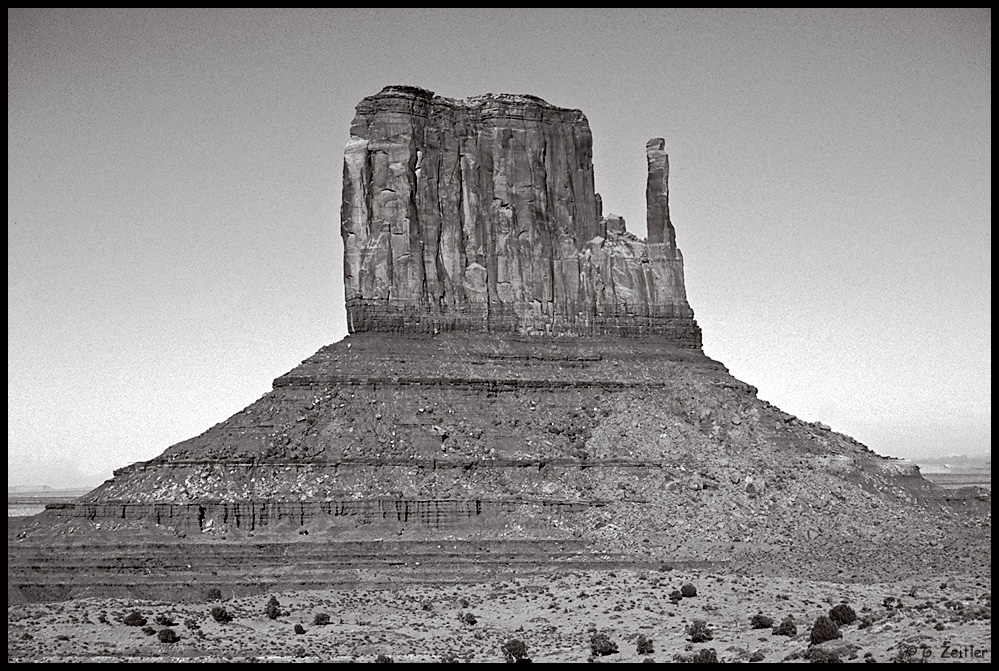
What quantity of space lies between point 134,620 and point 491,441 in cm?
2443

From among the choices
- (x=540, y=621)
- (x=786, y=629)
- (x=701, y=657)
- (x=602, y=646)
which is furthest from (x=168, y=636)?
(x=786, y=629)

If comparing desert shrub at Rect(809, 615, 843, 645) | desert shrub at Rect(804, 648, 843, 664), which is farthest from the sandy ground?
desert shrub at Rect(809, 615, 843, 645)

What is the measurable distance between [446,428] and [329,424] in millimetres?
6168

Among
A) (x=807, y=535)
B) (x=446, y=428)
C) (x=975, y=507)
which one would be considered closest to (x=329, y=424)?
(x=446, y=428)

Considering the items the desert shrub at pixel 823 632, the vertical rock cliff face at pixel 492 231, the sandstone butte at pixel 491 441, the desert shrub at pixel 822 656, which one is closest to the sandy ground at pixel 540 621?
the desert shrub at pixel 822 656

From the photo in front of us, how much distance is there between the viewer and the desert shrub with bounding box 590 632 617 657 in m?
63.5

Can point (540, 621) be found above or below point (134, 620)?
below

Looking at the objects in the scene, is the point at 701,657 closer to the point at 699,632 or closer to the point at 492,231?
the point at 699,632

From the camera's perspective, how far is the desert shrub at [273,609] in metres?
74.4

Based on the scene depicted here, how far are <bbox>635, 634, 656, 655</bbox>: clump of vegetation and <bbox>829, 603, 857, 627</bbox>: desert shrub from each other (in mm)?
6973

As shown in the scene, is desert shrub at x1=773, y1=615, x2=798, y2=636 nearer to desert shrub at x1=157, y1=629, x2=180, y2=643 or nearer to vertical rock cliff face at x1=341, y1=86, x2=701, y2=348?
desert shrub at x1=157, y1=629, x2=180, y2=643

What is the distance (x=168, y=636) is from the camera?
68.6 m

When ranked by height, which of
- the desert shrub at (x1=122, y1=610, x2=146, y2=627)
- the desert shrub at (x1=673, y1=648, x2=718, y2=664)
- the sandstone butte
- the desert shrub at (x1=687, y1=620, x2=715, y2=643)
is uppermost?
the sandstone butte

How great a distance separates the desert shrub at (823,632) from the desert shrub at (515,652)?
10354mm
